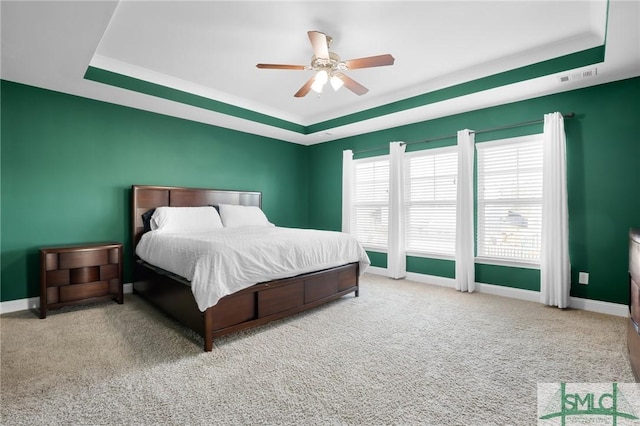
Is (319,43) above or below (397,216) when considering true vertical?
above

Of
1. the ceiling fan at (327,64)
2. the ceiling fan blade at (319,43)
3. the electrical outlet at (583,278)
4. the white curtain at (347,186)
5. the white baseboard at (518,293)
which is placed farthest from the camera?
the white curtain at (347,186)

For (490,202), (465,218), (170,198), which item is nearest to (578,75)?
(490,202)

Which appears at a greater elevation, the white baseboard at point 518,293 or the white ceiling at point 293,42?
the white ceiling at point 293,42

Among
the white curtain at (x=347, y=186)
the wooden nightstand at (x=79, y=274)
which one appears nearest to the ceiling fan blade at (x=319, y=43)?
the white curtain at (x=347, y=186)

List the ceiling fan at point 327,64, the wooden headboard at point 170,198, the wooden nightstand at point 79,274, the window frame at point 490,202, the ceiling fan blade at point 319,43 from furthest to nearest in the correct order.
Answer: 1. the wooden headboard at point 170,198
2. the window frame at point 490,202
3. the wooden nightstand at point 79,274
4. the ceiling fan at point 327,64
5. the ceiling fan blade at point 319,43

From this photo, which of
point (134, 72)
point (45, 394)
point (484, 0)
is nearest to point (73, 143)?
point (134, 72)

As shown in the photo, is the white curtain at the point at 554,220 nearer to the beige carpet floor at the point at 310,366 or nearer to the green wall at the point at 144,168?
the green wall at the point at 144,168

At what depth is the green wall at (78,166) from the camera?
10.9 feet

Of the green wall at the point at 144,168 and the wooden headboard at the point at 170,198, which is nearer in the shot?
the green wall at the point at 144,168

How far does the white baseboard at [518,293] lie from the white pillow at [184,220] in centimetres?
286

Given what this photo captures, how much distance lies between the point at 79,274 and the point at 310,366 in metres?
2.82

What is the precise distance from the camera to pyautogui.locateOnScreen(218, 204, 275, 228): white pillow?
4.58 m

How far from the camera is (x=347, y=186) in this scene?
5.61 m

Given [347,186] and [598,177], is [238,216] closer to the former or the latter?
[347,186]
